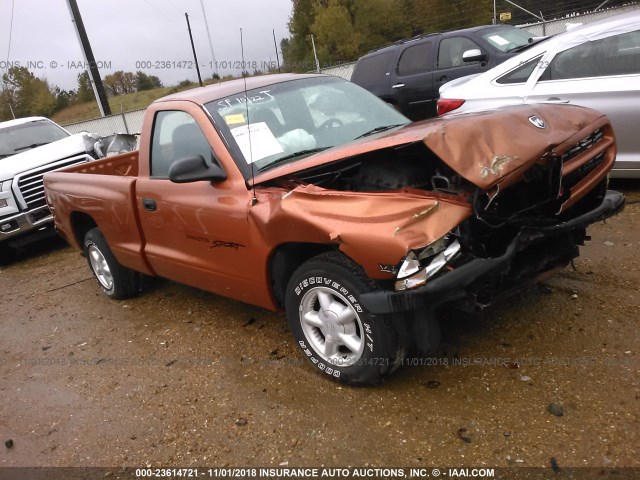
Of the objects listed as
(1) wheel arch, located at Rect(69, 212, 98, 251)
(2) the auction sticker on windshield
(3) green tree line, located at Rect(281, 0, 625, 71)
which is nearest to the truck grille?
(1) wheel arch, located at Rect(69, 212, 98, 251)

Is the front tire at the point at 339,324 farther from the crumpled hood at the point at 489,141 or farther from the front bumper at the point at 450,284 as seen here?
the crumpled hood at the point at 489,141

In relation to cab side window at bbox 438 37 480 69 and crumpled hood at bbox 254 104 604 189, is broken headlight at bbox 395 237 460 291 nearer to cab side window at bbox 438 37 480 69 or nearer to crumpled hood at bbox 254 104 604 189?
crumpled hood at bbox 254 104 604 189

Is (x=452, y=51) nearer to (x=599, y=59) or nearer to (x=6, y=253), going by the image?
(x=599, y=59)

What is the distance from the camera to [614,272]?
12.9 feet

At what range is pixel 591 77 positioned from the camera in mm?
5230

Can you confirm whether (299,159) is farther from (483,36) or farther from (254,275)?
(483,36)

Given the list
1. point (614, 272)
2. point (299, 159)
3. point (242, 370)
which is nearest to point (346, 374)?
point (242, 370)

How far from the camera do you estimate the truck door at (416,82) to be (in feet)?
29.2

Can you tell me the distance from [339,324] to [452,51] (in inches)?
276

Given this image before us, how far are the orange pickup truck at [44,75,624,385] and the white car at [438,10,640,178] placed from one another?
1.87 metres

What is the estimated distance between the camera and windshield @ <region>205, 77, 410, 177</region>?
3.53m

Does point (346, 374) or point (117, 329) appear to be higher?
point (346, 374)

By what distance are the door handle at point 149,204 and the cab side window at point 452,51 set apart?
6.17 meters

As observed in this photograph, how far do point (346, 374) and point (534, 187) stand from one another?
1.42 meters
